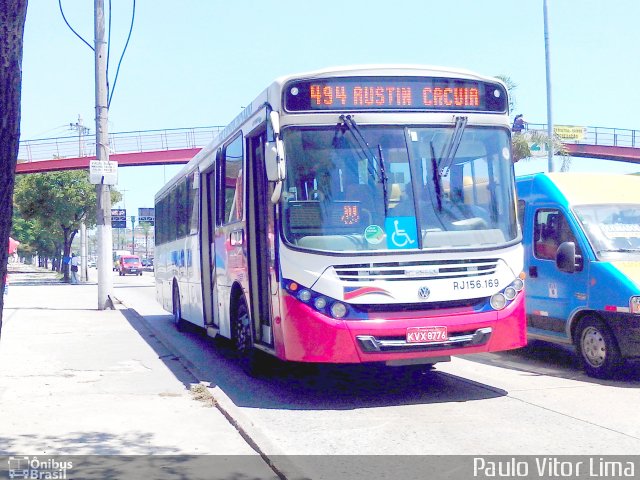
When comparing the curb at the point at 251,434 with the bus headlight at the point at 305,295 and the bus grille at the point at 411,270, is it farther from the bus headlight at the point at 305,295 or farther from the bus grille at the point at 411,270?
the bus grille at the point at 411,270

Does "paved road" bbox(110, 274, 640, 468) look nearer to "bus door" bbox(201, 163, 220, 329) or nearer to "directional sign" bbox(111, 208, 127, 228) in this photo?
"bus door" bbox(201, 163, 220, 329)

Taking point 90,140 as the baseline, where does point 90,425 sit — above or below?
below

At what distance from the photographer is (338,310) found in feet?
24.7

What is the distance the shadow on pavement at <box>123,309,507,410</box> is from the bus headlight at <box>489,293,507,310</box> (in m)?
0.98

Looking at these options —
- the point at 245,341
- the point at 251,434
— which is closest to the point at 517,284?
the point at 251,434

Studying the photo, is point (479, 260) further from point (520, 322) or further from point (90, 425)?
point (90, 425)

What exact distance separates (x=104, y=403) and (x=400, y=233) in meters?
3.53

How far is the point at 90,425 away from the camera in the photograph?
7145 mm

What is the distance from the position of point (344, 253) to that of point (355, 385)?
218 cm

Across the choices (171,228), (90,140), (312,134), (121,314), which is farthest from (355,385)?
(90,140)

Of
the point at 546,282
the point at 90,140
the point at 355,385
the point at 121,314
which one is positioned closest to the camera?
the point at 355,385

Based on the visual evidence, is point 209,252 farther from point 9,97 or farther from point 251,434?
point 9,97

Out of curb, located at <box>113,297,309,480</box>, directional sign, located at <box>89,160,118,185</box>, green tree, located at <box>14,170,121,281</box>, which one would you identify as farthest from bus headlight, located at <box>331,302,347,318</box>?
green tree, located at <box>14,170,121,281</box>

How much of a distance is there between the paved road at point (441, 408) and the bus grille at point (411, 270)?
1.27 m
